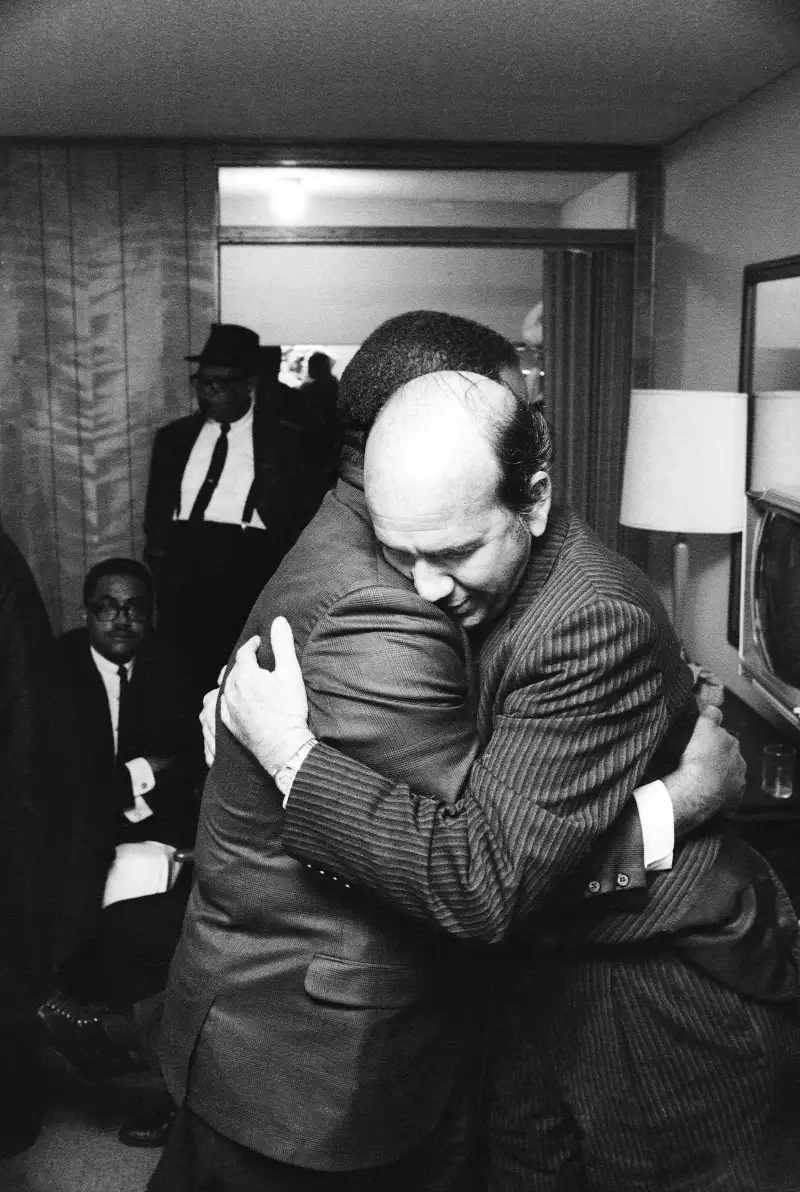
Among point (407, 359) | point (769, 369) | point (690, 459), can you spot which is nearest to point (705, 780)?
point (407, 359)

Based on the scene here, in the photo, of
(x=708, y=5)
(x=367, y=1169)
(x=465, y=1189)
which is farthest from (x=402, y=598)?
(x=708, y=5)

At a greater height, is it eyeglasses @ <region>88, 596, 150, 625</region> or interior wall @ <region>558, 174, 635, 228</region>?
interior wall @ <region>558, 174, 635, 228</region>

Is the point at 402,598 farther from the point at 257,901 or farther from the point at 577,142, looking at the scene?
the point at 577,142

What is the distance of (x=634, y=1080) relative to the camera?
1.56 meters

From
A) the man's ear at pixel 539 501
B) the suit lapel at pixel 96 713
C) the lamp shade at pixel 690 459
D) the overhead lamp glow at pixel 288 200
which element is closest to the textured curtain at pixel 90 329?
the overhead lamp glow at pixel 288 200

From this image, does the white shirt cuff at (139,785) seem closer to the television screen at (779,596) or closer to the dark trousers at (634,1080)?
the television screen at (779,596)

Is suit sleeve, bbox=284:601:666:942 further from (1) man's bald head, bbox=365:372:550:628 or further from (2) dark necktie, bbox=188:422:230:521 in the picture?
(2) dark necktie, bbox=188:422:230:521

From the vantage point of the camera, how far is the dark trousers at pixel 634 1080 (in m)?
1.53

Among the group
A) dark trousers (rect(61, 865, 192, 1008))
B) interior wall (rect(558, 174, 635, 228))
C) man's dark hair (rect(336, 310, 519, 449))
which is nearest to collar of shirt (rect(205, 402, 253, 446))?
interior wall (rect(558, 174, 635, 228))

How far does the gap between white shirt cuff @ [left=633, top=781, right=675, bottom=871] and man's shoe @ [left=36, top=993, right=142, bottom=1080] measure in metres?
1.66

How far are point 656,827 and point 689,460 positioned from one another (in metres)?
2.35

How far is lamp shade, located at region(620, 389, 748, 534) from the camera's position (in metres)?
3.59

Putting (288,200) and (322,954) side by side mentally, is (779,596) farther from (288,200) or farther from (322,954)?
(288,200)

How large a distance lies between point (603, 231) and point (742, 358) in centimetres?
149
